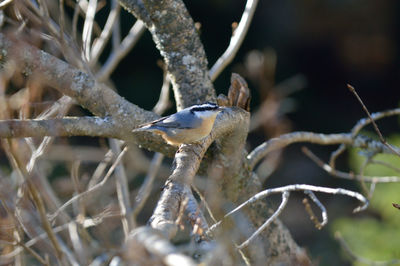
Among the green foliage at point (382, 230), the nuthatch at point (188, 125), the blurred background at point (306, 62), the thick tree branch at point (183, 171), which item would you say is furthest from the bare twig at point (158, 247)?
the blurred background at point (306, 62)

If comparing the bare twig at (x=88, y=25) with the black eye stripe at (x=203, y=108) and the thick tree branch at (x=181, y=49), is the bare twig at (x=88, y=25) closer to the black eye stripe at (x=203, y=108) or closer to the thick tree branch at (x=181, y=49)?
the thick tree branch at (x=181, y=49)

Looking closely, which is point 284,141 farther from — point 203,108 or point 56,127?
point 56,127

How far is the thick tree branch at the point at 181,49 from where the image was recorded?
260 centimetres

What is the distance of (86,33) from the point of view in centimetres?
296

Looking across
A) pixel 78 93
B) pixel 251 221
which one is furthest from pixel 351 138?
pixel 78 93

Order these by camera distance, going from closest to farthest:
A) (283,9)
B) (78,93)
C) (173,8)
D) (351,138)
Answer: (78,93) < (173,8) < (351,138) < (283,9)

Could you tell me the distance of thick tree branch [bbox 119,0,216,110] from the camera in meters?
2.60

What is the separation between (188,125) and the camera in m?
2.68

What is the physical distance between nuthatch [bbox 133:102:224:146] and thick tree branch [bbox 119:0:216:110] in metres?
0.09

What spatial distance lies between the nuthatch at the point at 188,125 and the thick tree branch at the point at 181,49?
0.28 feet

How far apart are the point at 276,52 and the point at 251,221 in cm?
602

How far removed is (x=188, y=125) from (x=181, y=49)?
1.35 feet

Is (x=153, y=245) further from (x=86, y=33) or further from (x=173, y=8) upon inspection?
(x=86, y=33)

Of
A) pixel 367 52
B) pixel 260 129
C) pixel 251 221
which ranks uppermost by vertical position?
pixel 251 221
